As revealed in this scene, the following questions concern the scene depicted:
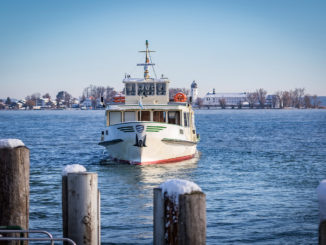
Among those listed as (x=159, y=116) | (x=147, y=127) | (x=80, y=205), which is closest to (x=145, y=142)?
(x=147, y=127)

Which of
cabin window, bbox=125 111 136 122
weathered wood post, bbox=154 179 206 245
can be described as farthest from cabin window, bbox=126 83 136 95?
weathered wood post, bbox=154 179 206 245

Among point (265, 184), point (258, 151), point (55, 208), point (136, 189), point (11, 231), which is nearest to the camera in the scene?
point (11, 231)

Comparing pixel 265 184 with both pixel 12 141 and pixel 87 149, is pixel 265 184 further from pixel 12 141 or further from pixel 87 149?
pixel 87 149

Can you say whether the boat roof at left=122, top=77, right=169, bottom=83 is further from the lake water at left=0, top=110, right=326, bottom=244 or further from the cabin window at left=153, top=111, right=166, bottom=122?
the lake water at left=0, top=110, right=326, bottom=244

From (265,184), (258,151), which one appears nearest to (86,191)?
(265,184)

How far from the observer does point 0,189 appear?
811cm

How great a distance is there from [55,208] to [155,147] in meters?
9.57

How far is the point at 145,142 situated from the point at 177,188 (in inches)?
708

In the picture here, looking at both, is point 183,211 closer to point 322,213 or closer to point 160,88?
point 322,213

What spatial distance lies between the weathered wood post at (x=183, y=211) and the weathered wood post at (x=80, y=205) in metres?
1.53

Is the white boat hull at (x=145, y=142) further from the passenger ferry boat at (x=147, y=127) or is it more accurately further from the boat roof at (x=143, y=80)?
the boat roof at (x=143, y=80)

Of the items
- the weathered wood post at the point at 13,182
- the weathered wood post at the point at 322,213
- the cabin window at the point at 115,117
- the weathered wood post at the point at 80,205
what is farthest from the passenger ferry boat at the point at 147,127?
the weathered wood post at the point at 322,213

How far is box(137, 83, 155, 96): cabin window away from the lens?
29.2 metres

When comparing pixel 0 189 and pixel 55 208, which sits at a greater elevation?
pixel 0 189
